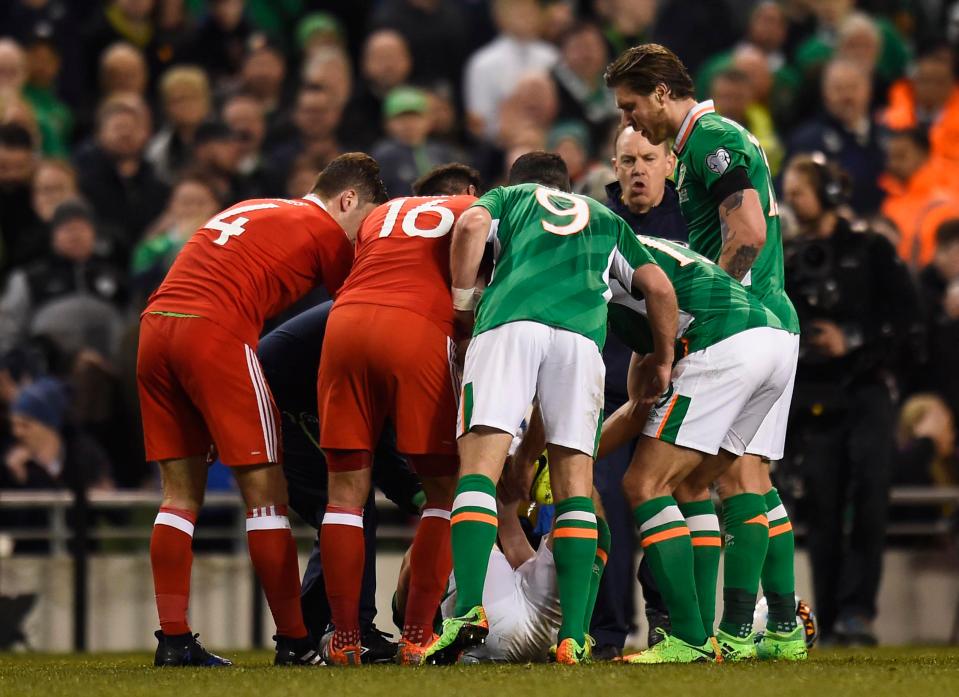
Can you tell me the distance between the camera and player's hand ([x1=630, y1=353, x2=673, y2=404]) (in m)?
6.51

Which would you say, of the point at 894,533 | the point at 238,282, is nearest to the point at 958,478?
the point at 894,533

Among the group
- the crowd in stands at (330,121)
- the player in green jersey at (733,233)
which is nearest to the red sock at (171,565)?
the player in green jersey at (733,233)

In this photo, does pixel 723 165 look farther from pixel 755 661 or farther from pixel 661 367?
pixel 755 661

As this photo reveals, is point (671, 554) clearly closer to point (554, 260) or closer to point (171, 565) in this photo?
point (554, 260)

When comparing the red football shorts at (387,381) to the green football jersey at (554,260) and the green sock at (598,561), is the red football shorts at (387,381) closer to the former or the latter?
the green football jersey at (554,260)

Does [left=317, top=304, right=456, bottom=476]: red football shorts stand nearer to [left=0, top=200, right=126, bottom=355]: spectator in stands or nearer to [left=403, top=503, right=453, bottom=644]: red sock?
[left=403, top=503, right=453, bottom=644]: red sock

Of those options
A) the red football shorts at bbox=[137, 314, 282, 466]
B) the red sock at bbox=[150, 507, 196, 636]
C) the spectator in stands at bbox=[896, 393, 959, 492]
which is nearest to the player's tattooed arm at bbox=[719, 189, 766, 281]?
the red football shorts at bbox=[137, 314, 282, 466]

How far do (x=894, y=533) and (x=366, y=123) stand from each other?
5197 millimetres

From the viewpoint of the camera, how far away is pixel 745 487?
6.98m

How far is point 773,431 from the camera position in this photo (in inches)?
280

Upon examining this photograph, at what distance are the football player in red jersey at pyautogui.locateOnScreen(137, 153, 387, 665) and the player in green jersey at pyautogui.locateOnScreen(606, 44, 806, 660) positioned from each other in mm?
1341

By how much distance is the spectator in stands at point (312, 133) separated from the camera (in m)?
12.8

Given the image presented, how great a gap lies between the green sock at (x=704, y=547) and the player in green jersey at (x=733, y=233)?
46 mm

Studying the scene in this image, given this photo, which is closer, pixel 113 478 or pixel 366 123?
pixel 113 478
